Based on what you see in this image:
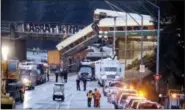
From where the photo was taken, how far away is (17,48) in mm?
34000

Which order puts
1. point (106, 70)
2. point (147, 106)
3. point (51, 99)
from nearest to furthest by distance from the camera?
point (147, 106), point (51, 99), point (106, 70)

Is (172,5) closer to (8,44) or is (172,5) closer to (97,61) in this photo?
(97,61)

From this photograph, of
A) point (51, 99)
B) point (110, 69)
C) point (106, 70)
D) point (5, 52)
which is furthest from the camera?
point (106, 70)

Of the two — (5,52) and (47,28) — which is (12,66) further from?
(47,28)

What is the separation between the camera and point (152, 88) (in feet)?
119

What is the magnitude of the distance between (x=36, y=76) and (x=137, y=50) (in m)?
6.00

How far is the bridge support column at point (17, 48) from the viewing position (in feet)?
110

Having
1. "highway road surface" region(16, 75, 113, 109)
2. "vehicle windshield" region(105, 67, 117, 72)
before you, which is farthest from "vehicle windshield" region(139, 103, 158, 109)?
"vehicle windshield" region(105, 67, 117, 72)

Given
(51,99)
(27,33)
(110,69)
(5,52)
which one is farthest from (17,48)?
(110,69)

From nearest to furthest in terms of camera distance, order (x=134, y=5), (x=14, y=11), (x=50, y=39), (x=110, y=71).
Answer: (x=14, y=11), (x=50, y=39), (x=134, y=5), (x=110, y=71)

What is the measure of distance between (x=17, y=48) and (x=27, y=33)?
0.94 metres

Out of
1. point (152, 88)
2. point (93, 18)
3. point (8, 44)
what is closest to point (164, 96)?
point (152, 88)

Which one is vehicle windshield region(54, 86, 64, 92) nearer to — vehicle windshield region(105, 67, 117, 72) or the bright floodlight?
the bright floodlight

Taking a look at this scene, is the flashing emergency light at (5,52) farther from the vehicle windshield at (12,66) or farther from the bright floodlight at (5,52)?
the vehicle windshield at (12,66)
